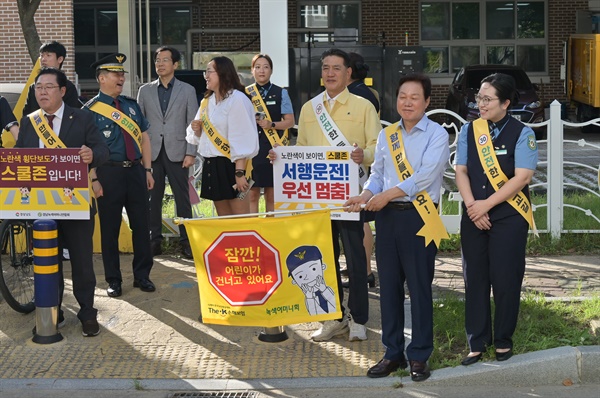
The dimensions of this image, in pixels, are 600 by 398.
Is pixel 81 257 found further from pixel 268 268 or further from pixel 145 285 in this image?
pixel 268 268

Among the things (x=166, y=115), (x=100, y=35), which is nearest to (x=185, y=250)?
(x=166, y=115)

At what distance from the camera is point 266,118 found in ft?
29.8

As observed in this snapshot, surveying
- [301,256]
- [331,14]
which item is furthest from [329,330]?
[331,14]

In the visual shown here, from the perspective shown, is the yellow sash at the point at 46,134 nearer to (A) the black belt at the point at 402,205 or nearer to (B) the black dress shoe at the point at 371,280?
(A) the black belt at the point at 402,205

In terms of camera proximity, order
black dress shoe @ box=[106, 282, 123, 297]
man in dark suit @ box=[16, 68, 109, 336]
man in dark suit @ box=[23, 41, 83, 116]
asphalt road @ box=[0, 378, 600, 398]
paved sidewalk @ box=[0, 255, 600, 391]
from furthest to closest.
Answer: man in dark suit @ box=[23, 41, 83, 116] → black dress shoe @ box=[106, 282, 123, 297] → man in dark suit @ box=[16, 68, 109, 336] → paved sidewalk @ box=[0, 255, 600, 391] → asphalt road @ box=[0, 378, 600, 398]

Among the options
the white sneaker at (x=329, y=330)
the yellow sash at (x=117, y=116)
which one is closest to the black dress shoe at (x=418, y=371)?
the white sneaker at (x=329, y=330)

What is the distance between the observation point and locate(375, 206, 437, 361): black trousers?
6184mm

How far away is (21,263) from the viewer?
780cm

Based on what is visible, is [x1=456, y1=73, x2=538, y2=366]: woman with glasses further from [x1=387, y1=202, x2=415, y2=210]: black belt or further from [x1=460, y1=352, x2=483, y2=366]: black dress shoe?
[x1=387, y1=202, x2=415, y2=210]: black belt

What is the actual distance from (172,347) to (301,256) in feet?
4.07

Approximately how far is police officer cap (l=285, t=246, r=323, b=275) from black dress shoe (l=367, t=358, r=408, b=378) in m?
0.83

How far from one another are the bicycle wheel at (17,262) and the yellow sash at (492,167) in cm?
362

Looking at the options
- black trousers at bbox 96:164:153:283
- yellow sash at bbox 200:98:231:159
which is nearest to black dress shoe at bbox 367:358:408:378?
yellow sash at bbox 200:98:231:159

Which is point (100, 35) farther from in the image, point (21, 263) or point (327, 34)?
point (21, 263)
